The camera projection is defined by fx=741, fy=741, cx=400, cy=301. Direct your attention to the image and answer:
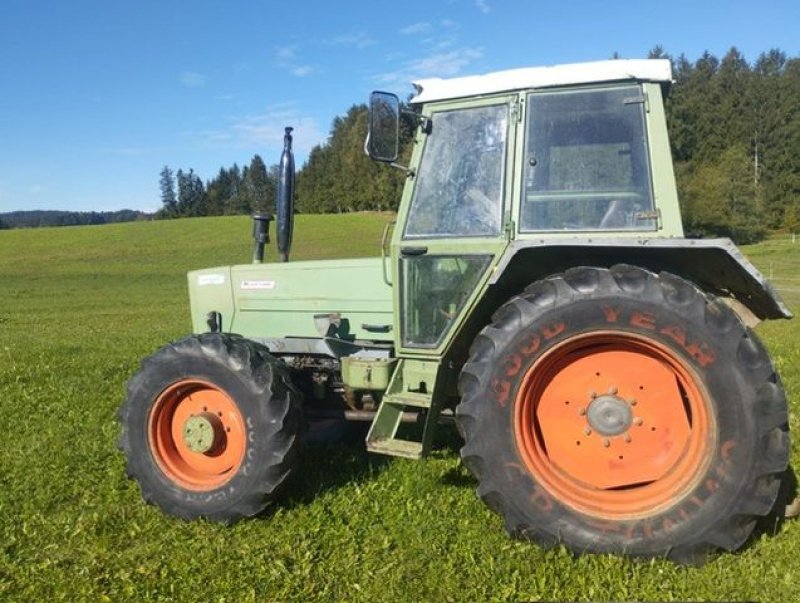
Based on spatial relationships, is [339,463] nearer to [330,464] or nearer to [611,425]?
[330,464]

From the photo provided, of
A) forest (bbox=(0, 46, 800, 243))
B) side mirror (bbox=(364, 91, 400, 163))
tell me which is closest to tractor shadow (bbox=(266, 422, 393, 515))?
side mirror (bbox=(364, 91, 400, 163))

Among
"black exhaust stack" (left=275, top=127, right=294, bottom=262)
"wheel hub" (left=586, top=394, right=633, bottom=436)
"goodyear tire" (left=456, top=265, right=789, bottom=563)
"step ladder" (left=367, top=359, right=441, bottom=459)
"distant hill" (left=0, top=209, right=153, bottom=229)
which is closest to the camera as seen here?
"goodyear tire" (left=456, top=265, right=789, bottom=563)

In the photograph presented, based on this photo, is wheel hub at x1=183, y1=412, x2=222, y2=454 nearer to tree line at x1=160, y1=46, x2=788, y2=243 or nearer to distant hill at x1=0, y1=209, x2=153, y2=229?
tree line at x1=160, y1=46, x2=788, y2=243

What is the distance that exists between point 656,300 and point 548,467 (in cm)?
101

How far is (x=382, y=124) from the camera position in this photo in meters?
4.00

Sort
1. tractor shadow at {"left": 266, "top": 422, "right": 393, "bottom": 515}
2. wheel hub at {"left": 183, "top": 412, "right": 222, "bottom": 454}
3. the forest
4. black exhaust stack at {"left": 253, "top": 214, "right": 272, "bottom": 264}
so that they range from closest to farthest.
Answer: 1. wheel hub at {"left": 183, "top": 412, "right": 222, "bottom": 454}
2. tractor shadow at {"left": 266, "top": 422, "right": 393, "bottom": 515}
3. black exhaust stack at {"left": 253, "top": 214, "right": 272, "bottom": 264}
4. the forest

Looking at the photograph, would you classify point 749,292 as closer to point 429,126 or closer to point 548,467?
point 548,467

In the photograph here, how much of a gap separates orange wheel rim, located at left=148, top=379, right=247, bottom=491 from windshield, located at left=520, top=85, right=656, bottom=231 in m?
2.10

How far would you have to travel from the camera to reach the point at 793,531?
3754 millimetres

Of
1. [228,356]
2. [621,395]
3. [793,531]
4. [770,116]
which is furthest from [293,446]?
[770,116]

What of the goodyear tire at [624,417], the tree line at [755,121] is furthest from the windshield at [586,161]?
the tree line at [755,121]

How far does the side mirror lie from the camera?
13.0 ft

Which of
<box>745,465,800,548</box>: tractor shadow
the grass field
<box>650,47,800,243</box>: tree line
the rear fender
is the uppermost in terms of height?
A: <box>650,47,800,243</box>: tree line

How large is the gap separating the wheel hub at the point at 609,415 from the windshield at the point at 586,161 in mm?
896
